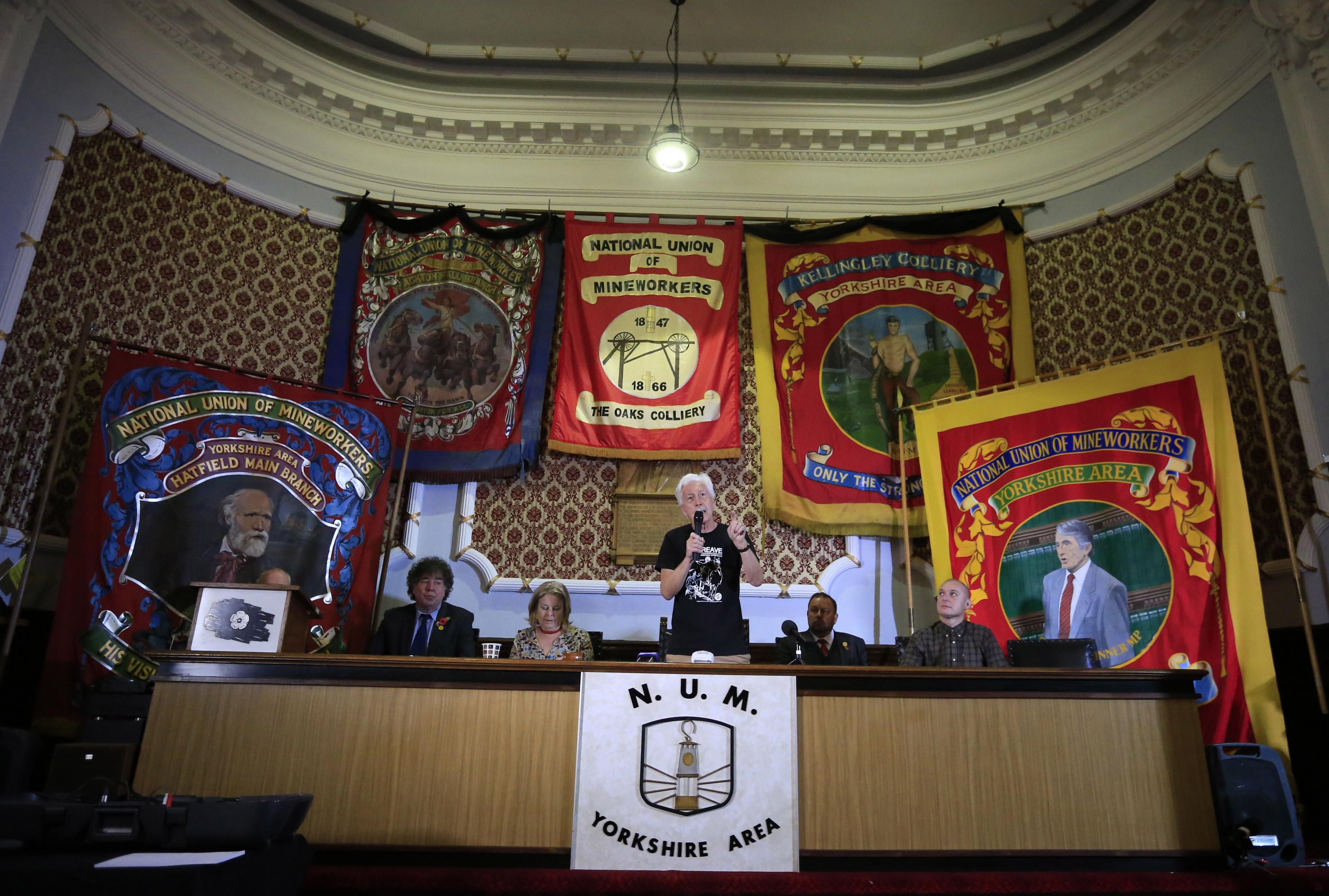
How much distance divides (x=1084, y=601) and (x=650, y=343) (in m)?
3.64

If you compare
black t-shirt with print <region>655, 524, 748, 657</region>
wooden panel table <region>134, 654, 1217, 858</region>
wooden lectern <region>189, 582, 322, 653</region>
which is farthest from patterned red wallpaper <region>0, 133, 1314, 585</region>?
wooden panel table <region>134, 654, 1217, 858</region>

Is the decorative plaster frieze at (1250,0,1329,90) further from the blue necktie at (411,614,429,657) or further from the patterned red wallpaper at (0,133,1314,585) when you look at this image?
the blue necktie at (411,614,429,657)

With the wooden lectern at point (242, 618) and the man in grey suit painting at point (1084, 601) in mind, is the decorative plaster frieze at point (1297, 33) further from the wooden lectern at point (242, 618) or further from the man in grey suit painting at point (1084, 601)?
the wooden lectern at point (242, 618)

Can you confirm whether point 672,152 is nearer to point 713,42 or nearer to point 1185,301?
point 713,42

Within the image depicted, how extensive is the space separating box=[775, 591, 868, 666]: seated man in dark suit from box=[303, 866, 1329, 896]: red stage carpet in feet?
6.97

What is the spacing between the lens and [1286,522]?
4.89m

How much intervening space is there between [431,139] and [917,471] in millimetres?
4994

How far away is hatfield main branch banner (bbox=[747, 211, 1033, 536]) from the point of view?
6.80 meters

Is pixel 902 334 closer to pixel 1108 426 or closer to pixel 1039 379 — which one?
pixel 1039 379

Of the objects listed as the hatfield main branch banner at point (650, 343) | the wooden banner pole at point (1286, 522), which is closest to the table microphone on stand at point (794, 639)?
the hatfield main branch banner at point (650, 343)

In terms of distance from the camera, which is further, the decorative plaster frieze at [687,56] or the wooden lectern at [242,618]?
the decorative plaster frieze at [687,56]

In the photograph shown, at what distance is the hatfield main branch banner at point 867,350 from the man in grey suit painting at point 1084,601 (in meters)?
1.18

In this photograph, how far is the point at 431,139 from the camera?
779 centimetres

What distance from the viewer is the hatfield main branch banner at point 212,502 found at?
16.8 feet
